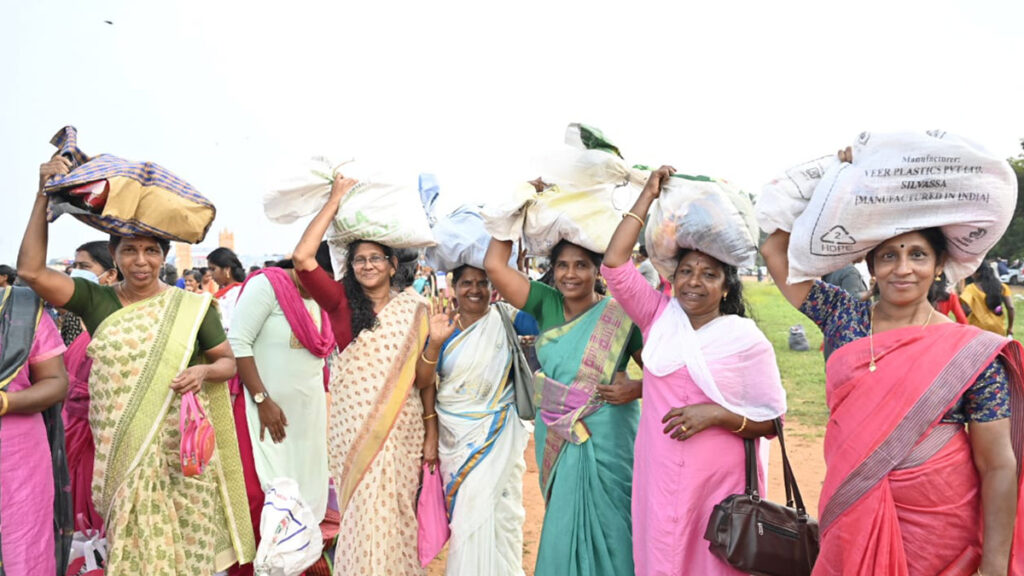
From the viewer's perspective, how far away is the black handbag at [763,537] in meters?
2.71

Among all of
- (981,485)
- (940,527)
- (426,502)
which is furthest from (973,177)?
(426,502)

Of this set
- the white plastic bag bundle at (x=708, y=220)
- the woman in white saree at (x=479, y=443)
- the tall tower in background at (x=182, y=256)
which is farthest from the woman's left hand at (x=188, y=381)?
the tall tower in background at (x=182, y=256)

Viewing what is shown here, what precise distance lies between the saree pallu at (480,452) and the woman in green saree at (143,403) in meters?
1.23

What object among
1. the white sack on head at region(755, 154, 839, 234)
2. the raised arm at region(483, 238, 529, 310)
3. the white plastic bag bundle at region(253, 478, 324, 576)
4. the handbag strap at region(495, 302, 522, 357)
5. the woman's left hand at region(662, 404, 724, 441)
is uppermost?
the white sack on head at region(755, 154, 839, 234)

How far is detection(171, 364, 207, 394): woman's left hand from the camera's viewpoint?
3367mm

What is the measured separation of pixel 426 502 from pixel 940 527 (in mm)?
2410

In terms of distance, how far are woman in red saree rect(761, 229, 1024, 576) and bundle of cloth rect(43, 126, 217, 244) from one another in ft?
9.69

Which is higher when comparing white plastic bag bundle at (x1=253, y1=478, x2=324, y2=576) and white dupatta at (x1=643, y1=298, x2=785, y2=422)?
white dupatta at (x1=643, y1=298, x2=785, y2=422)

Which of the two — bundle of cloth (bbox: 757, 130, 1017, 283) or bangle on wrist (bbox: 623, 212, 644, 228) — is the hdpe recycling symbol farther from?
bangle on wrist (bbox: 623, 212, 644, 228)

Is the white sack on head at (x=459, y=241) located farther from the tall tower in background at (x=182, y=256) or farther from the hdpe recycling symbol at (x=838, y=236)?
the tall tower in background at (x=182, y=256)

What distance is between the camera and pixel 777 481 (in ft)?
23.2

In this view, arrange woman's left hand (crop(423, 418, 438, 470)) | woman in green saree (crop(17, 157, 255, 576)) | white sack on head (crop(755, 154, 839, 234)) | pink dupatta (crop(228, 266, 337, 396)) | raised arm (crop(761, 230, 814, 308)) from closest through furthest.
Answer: white sack on head (crop(755, 154, 839, 234)), raised arm (crop(761, 230, 814, 308)), woman in green saree (crop(17, 157, 255, 576)), woman's left hand (crop(423, 418, 438, 470)), pink dupatta (crop(228, 266, 337, 396))

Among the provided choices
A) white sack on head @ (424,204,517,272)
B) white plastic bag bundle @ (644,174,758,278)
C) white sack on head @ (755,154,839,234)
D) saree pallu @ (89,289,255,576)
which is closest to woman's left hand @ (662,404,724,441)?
white plastic bag bundle @ (644,174,758,278)

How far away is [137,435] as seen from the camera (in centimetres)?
334
